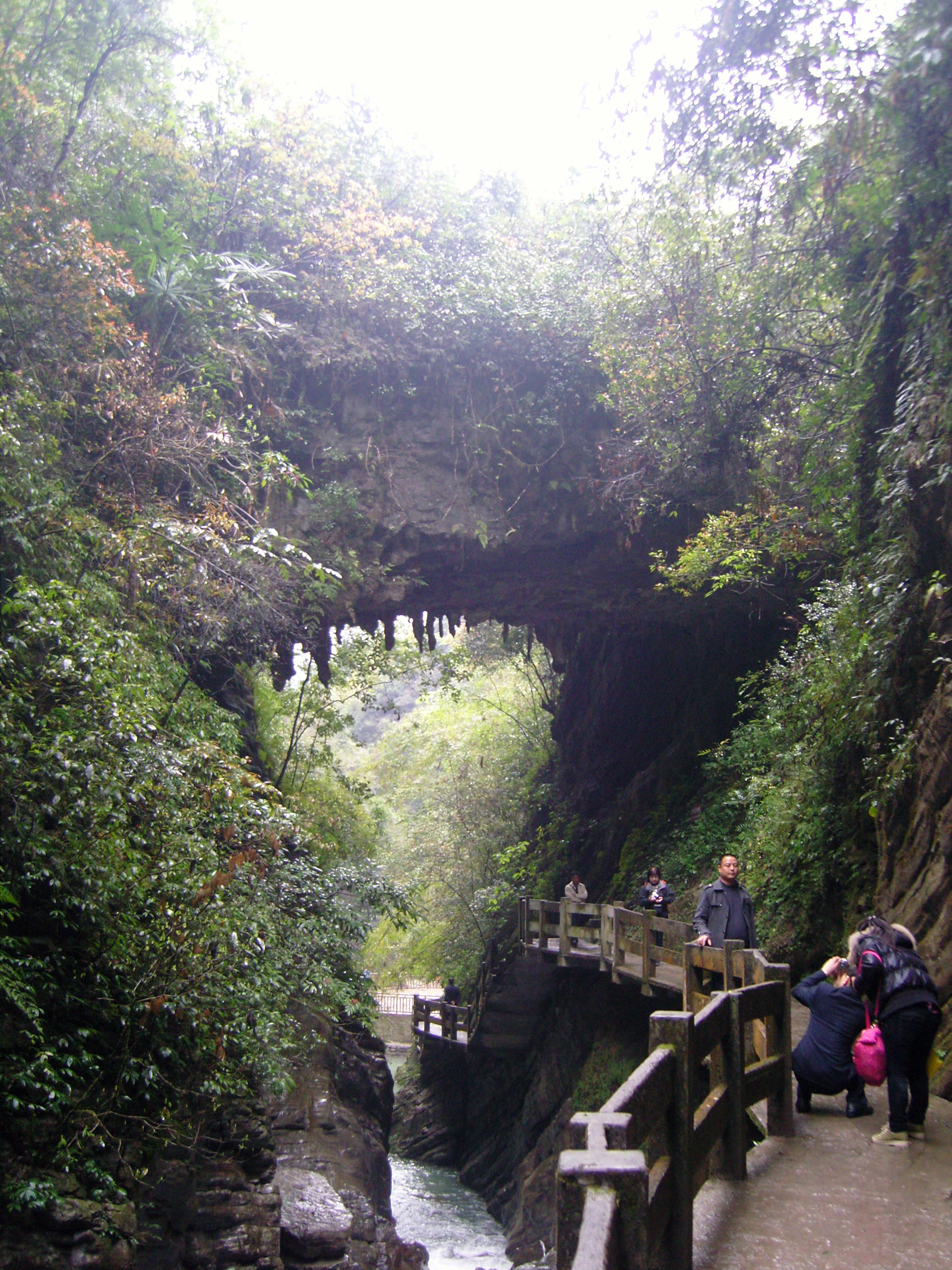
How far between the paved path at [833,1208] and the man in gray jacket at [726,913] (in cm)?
234

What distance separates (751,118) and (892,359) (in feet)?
9.58

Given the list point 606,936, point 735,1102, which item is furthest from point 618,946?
point 735,1102

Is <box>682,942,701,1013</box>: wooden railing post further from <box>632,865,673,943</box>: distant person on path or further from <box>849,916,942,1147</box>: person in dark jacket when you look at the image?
<box>632,865,673,943</box>: distant person on path

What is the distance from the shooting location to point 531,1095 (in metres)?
16.8

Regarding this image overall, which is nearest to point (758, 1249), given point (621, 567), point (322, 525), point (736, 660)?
point (322, 525)

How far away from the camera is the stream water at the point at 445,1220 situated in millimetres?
14820

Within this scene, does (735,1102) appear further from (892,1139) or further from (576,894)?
(576,894)

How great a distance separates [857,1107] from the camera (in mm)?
5035

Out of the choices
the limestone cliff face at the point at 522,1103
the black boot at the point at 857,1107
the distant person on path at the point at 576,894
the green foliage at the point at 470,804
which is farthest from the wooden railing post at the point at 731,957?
the green foliage at the point at 470,804

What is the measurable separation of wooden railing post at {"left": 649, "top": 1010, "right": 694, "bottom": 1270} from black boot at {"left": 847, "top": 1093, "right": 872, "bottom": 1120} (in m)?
2.30

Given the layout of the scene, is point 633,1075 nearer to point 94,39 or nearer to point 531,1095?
point 94,39

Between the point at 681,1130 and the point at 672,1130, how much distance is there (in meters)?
0.03

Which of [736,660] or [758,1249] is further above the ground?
[736,660]

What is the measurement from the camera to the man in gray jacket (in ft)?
23.1
